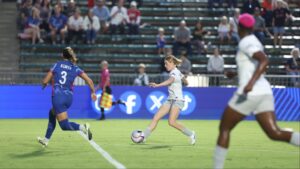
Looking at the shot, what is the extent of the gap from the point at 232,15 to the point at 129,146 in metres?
19.2

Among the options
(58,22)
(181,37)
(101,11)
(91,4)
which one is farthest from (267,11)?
(58,22)

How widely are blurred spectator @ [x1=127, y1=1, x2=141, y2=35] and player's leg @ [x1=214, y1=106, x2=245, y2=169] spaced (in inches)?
846

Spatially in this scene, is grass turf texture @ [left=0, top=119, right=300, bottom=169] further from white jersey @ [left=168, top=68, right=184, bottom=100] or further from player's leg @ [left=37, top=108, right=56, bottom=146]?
white jersey @ [left=168, top=68, right=184, bottom=100]

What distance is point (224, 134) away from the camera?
10.6 meters

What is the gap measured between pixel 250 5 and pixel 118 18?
5941 millimetres

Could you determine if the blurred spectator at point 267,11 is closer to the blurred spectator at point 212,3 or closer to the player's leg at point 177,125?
the blurred spectator at point 212,3

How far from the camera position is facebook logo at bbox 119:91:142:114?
27656 mm

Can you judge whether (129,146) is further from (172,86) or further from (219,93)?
(219,93)

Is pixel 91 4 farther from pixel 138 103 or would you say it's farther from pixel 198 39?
pixel 138 103

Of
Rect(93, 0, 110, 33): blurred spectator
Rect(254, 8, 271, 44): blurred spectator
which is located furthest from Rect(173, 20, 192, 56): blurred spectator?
Rect(93, 0, 110, 33): blurred spectator

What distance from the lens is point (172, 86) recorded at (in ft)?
55.8

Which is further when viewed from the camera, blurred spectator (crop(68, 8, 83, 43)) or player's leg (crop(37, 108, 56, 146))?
blurred spectator (crop(68, 8, 83, 43))

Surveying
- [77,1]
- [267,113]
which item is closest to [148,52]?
[77,1]

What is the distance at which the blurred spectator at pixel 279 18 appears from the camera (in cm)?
3212
